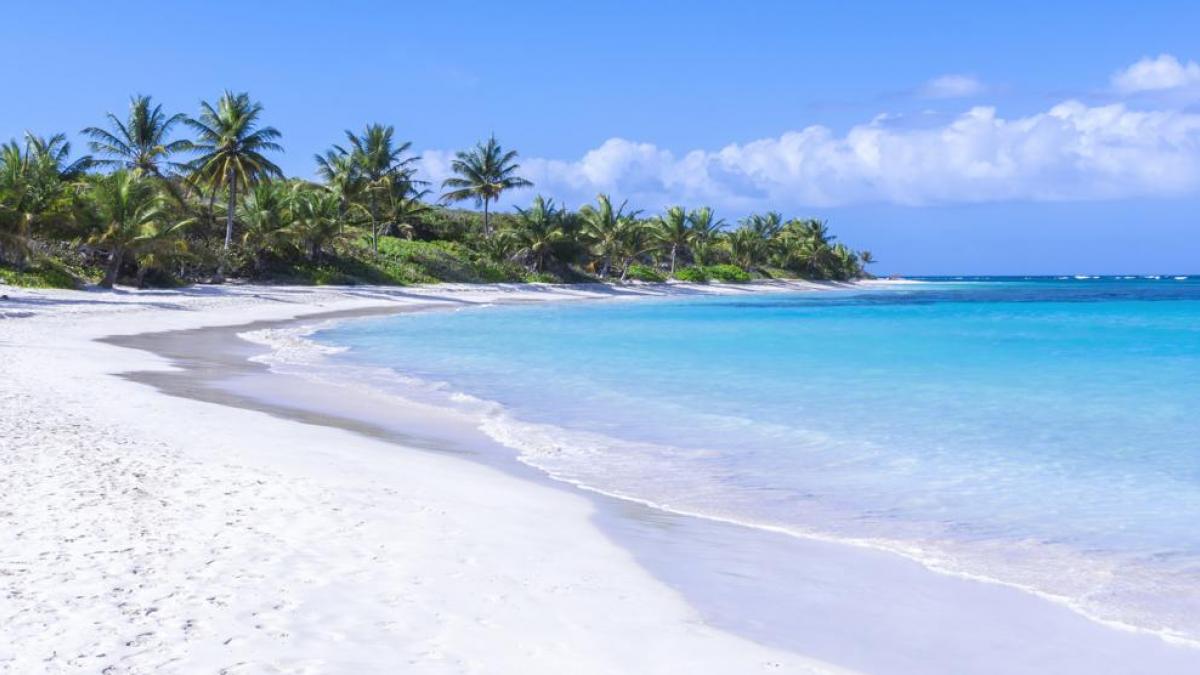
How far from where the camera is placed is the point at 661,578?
5422 millimetres

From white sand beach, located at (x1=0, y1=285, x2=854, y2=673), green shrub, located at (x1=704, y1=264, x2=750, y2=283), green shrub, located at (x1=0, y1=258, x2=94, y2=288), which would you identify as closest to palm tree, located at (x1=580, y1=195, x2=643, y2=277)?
green shrub, located at (x1=704, y1=264, x2=750, y2=283)

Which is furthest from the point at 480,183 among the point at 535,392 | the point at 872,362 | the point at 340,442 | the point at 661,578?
the point at 661,578

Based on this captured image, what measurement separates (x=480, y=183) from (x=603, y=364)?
157ft

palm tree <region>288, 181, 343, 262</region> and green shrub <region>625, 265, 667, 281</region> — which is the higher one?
palm tree <region>288, 181, 343, 262</region>

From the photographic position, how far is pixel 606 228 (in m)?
67.6

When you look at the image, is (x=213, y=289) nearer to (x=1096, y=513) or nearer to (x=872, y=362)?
(x=872, y=362)

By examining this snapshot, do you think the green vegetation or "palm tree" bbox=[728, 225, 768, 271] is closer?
the green vegetation

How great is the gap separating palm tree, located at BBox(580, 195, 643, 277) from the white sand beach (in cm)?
5842

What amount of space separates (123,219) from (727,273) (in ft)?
184

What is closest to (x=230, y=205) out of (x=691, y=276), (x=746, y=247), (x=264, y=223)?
(x=264, y=223)

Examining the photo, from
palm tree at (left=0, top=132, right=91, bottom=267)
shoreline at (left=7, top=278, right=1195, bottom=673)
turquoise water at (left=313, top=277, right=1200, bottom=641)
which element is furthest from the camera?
palm tree at (left=0, top=132, right=91, bottom=267)

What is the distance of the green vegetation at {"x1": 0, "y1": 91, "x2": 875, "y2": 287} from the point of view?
3434 cm

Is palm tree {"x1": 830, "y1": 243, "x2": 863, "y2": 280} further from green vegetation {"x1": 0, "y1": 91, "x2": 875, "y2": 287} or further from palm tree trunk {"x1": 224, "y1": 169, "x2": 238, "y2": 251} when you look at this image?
palm tree trunk {"x1": 224, "y1": 169, "x2": 238, "y2": 251}

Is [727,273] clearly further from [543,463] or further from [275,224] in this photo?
[543,463]
